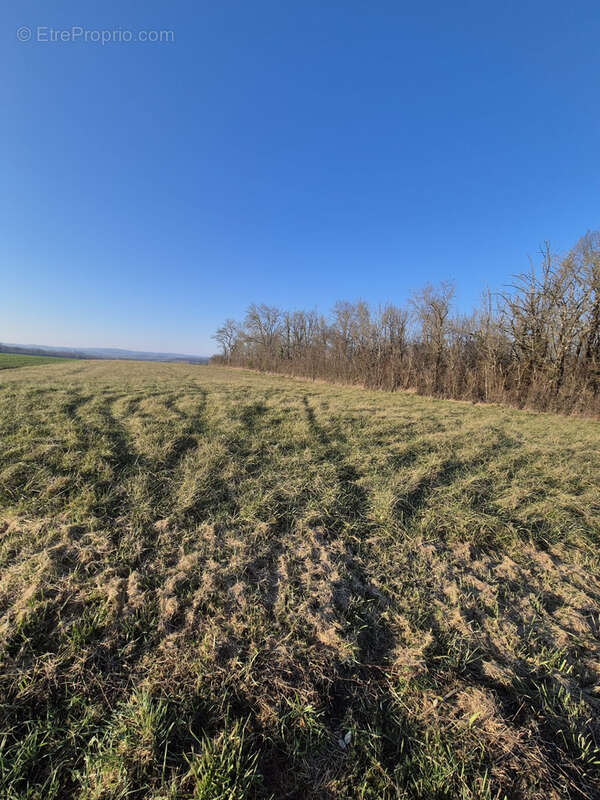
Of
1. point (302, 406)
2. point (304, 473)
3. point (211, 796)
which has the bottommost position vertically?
point (211, 796)

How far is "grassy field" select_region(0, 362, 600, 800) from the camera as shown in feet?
4.90

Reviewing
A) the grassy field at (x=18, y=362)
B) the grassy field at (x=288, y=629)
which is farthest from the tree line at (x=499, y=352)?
the grassy field at (x=18, y=362)

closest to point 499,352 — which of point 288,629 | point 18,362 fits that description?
point 288,629

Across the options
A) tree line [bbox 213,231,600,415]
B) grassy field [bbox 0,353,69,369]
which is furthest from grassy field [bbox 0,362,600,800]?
grassy field [bbox 0,353,69,369]

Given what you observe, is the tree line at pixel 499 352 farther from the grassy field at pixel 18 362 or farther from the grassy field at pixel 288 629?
the grassy field at pixel 18 362

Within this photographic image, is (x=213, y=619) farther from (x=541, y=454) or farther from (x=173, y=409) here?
(x=541, y=454)

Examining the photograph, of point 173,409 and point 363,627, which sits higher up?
point 173,409

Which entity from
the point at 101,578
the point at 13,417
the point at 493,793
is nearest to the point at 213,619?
the point at 101,578

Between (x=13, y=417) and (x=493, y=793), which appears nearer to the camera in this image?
(x=493, y=793)

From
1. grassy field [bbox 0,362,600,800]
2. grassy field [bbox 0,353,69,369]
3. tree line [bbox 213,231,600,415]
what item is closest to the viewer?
grassy field [bbox 0,362,600,800]

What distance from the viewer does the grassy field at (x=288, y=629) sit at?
149cm

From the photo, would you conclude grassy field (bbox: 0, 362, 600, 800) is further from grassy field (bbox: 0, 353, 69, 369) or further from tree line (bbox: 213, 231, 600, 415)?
grassy field (bbox: 0, 353, 69, 369)

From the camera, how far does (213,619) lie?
220cm

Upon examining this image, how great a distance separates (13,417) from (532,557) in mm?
8475
